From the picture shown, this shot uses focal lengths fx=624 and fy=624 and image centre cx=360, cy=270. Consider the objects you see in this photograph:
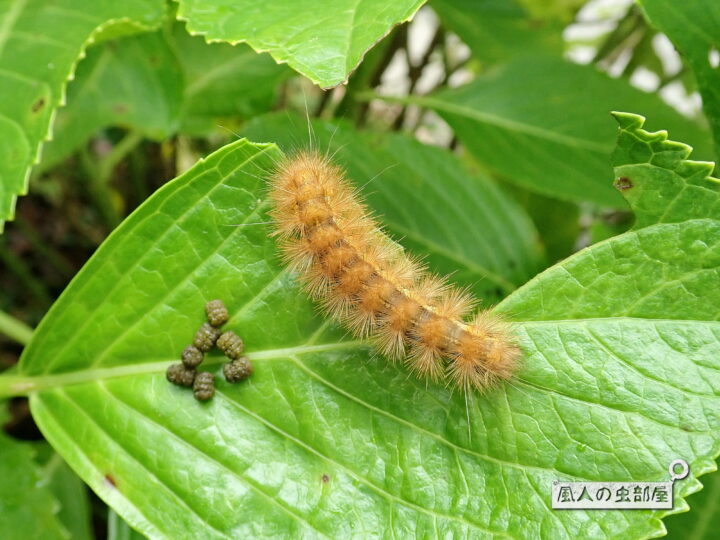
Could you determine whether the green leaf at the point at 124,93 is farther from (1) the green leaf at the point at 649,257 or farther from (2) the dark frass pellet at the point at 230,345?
(1) the green leaf at the point at 649,257

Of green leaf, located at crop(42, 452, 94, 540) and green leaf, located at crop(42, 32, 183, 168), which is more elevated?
green leaf, located at crop(42, 32, 183, 168)

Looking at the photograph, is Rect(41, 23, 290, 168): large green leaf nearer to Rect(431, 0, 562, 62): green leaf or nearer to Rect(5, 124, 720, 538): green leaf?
Rect(5, 124, 720, 538): green leaf

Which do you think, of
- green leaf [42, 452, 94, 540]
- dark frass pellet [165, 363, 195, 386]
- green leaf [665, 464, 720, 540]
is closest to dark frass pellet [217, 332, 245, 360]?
dark frass pellet [165, 363, 195, 386]

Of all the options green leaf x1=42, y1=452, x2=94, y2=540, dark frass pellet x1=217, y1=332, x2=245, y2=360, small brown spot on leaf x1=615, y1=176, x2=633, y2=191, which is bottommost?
green leaf x1=42, y1=452, x2=94, y2=540

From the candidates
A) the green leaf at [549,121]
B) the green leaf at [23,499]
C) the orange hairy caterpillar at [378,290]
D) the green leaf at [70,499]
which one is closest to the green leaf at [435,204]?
the green leaf at [549,121]

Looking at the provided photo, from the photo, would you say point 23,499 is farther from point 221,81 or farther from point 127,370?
point 221,81

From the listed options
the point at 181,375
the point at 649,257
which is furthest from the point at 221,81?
the point at 649,257
